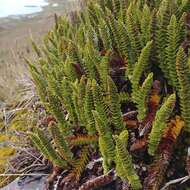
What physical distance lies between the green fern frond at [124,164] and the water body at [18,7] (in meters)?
27.0

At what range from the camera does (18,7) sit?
29.5 metres

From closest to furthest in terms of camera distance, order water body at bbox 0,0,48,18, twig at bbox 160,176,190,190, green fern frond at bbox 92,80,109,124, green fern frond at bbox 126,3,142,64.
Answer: twig at bbox 160,176,190,190
green fern frond at bbox 92,80,109,124
green fern frond at bbox 126,3,142,64
water body at bbox 0,0,48,18

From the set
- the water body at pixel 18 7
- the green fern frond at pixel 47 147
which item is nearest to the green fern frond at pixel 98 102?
the green fern frond at pixel 47 147

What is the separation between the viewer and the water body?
28062mm

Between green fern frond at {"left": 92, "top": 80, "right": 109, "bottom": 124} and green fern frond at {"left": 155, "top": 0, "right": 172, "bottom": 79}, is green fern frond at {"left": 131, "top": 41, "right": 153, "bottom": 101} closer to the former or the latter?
green fern frond at {"left": 155, "top": 0, "right": 172, "bottom": 79}

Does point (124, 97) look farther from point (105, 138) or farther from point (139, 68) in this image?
point (105, 138)

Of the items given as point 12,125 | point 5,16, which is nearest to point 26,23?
point 5,16

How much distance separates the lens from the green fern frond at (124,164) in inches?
68.4

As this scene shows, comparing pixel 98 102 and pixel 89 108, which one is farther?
pixel 89 108

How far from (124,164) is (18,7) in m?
28.7

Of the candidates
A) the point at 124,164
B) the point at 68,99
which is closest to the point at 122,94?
the point at 68,99

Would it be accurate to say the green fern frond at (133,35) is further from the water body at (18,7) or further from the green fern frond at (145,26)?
the water body at (18,7)

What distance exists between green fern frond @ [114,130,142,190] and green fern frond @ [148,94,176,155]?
0.43 ft

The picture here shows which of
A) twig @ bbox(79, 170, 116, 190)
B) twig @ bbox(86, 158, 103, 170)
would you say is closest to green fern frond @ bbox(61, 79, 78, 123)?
twig @ bbox(86, 158, 103, 170)
